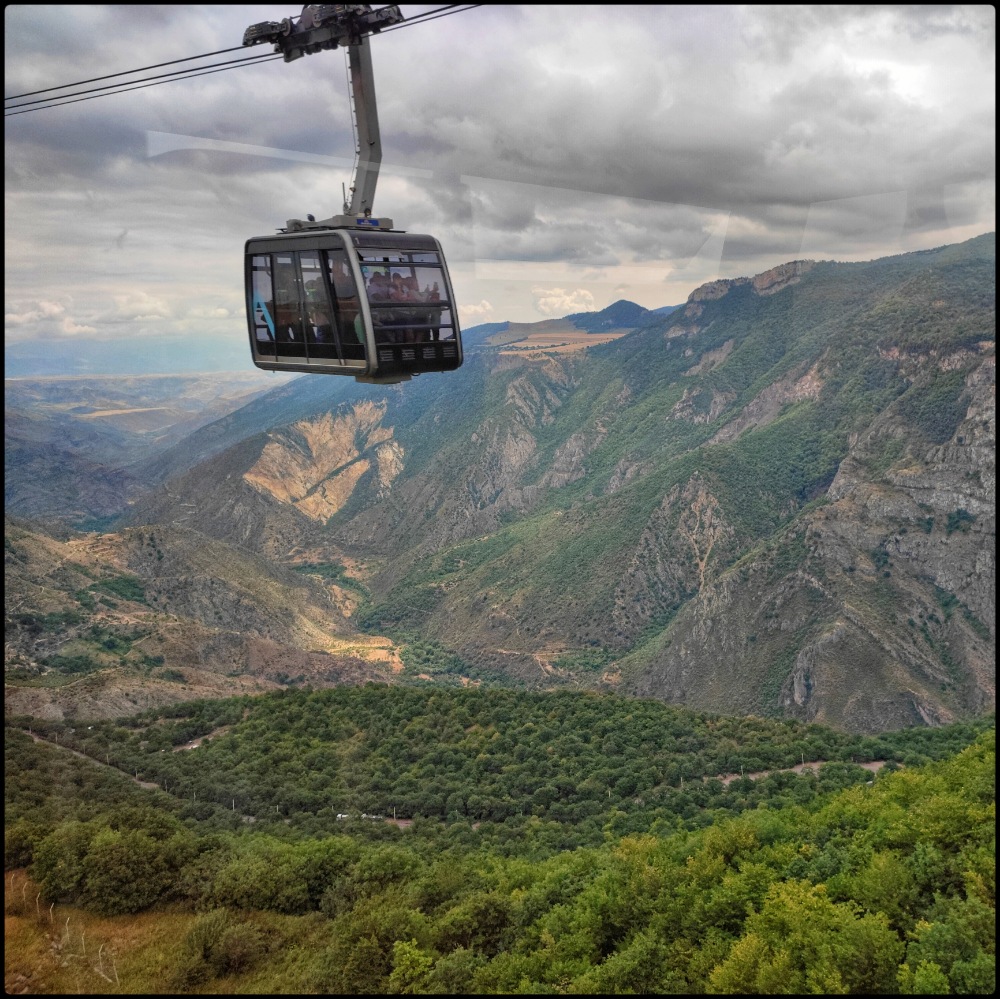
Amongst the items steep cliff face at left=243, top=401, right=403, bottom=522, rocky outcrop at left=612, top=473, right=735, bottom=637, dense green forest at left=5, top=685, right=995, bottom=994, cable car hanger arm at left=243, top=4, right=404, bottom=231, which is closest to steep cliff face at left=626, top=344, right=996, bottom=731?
rocky outcrop at left=612, top=473, right=735, bottom=637

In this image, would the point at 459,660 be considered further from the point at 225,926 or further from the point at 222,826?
the point at 225,926

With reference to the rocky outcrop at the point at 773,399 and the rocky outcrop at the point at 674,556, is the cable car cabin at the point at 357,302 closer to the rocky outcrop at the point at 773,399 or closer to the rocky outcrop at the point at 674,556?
the rocky outcrop at the point at 674,556

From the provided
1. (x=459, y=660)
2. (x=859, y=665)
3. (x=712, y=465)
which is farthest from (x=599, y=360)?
(x=859, y=665)

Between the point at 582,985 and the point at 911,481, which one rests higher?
the point at 911,481

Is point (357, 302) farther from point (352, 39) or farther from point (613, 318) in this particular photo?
point (613, 318)

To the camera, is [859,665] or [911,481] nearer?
[859,665]

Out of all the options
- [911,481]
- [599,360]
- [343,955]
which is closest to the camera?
[343,955]

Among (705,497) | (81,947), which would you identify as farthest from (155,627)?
(705,497)
